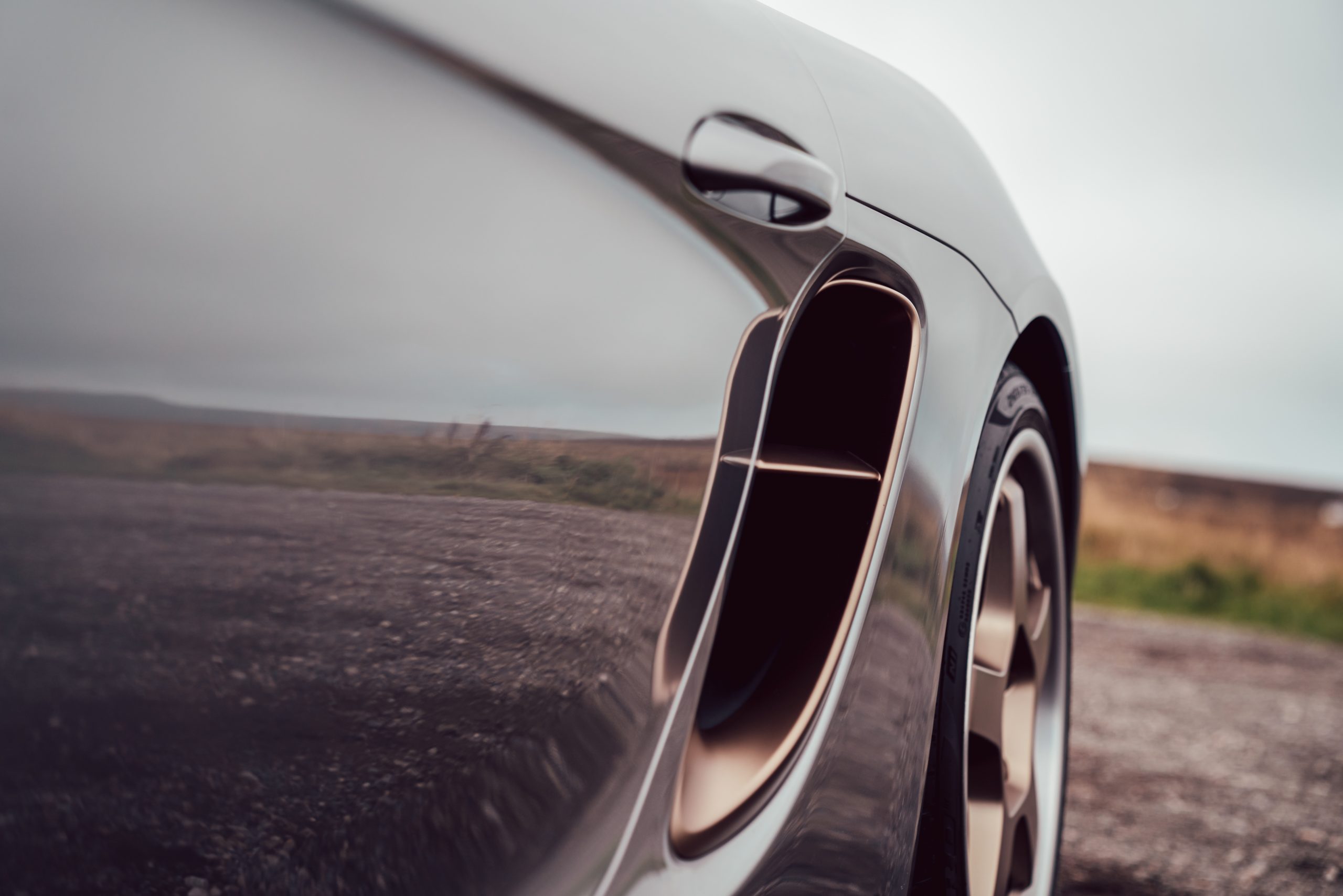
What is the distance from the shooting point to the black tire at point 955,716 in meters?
1.09

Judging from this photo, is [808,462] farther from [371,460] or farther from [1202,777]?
[1202,777]

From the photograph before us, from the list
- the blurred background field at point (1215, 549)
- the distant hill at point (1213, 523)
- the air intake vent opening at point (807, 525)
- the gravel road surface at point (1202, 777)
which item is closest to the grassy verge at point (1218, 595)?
the blurred background field at point (1215, 549)

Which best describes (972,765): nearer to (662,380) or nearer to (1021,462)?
(1021,462)

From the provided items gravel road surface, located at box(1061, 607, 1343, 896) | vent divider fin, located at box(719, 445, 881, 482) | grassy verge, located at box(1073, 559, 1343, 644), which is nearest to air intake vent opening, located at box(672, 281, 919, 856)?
vent divider fin, located at box(719, 445, 881, 482)

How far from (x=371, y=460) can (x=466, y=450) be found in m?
0.06

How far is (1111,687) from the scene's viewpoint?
162 inches

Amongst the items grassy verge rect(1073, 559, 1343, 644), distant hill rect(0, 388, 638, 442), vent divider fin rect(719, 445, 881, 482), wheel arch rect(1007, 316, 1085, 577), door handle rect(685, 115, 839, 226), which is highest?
door handle rect(685, 115, 839, 226)

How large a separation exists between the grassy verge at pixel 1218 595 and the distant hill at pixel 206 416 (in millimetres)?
8632

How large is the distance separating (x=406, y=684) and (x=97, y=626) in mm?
190

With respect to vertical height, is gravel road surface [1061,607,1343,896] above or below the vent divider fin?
below

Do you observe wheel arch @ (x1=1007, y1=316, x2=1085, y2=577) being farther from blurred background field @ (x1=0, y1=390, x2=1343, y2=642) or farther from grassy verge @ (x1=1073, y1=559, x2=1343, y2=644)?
grassy verge @ (x1=1073, y1=559, x2=1343, y2=644)

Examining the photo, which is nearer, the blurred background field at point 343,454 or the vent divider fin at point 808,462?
the blurred background field at point 343,454

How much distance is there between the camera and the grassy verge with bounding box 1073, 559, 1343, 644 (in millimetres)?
8297

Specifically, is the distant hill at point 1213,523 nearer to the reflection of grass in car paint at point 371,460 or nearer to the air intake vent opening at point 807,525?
the air intake vent opening at point 807,525
